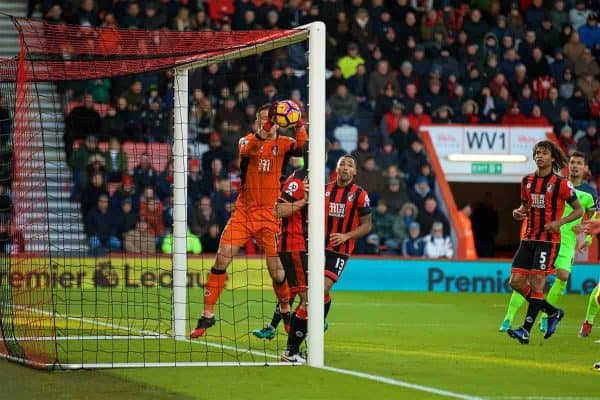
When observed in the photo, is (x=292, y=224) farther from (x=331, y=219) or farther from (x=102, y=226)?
(x=102, y=226)

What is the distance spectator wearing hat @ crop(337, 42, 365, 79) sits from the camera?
23.5m

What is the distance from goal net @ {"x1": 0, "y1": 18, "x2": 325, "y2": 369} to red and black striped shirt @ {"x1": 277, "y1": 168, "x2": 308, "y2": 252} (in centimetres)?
89

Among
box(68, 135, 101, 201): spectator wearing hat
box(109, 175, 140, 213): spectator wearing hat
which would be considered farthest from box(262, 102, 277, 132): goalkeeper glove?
box(68, 135, 101, 201): spectator wearing hat

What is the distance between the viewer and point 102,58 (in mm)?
10891

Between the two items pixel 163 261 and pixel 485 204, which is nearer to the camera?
pixel 163 261

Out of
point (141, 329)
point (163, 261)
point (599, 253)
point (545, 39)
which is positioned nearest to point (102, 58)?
point (141, 329)

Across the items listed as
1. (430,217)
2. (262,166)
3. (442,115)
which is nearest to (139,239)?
(430,217)

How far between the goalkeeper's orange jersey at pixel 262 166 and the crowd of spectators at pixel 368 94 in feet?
23.4

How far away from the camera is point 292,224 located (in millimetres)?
11703

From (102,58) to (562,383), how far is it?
4.68 m

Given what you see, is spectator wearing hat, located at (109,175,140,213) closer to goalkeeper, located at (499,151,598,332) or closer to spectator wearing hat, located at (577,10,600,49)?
goalkeeper, located at (499,151,598,332)

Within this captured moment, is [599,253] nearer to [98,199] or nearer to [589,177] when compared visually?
[589,177]

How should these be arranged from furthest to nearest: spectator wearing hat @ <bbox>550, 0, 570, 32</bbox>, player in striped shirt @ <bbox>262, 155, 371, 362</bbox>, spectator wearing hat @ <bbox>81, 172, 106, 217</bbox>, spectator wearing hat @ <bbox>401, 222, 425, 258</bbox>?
spectator wearing hat @ <bbox>550, 0, 570, 32</bbox> < spectator wearing hat @ <bbox>401, 222, 425, 258</bbox> < spectator wearing hat @ <bbox>81, 172, 106, 217</bbox> < player in striped shirt @ <bbox>262, 155, 371, 362</bbox>

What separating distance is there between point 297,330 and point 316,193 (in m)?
1.08
